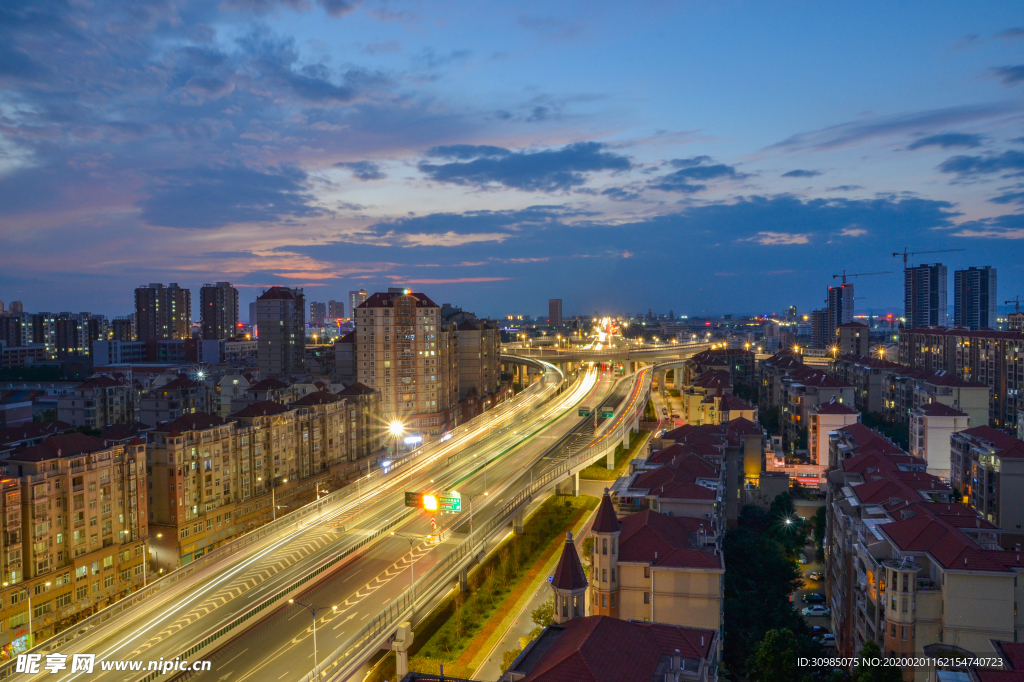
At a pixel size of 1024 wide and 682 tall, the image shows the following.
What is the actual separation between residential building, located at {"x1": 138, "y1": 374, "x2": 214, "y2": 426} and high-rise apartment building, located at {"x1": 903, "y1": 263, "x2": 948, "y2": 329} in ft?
443

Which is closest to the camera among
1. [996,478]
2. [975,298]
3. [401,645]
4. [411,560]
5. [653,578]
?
[401,645]

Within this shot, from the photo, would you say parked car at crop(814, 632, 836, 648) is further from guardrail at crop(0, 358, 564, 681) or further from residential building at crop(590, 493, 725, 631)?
guardrail at crop(0, 358, 564, 681)

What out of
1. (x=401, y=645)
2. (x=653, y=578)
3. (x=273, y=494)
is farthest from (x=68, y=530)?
(x=653, y=578)

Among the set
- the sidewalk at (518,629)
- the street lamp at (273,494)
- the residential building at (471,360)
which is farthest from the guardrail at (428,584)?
the residential building at (471,360)

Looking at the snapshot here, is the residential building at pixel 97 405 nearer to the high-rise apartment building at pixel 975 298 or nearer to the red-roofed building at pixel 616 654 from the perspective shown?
the red-roofed building at pixel 616 654

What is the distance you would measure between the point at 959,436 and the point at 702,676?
1341 inches

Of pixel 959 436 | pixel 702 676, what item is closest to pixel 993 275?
pixel 959 436

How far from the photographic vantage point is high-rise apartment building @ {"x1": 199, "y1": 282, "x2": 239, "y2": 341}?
5556 inches

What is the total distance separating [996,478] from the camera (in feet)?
119

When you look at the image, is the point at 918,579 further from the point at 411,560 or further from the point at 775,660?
the point at 411,560

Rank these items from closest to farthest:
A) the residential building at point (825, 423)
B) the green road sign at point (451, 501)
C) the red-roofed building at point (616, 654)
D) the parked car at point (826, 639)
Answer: the red-roofed building at point (616, 654)
the parked car at point (826, 639)
the green road sign at point (451, 501)
the residential building at point (825, 423)

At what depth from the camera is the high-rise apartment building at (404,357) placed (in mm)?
63312

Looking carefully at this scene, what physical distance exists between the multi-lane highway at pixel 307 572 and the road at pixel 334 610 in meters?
0.05

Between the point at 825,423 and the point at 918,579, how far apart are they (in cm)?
3213
